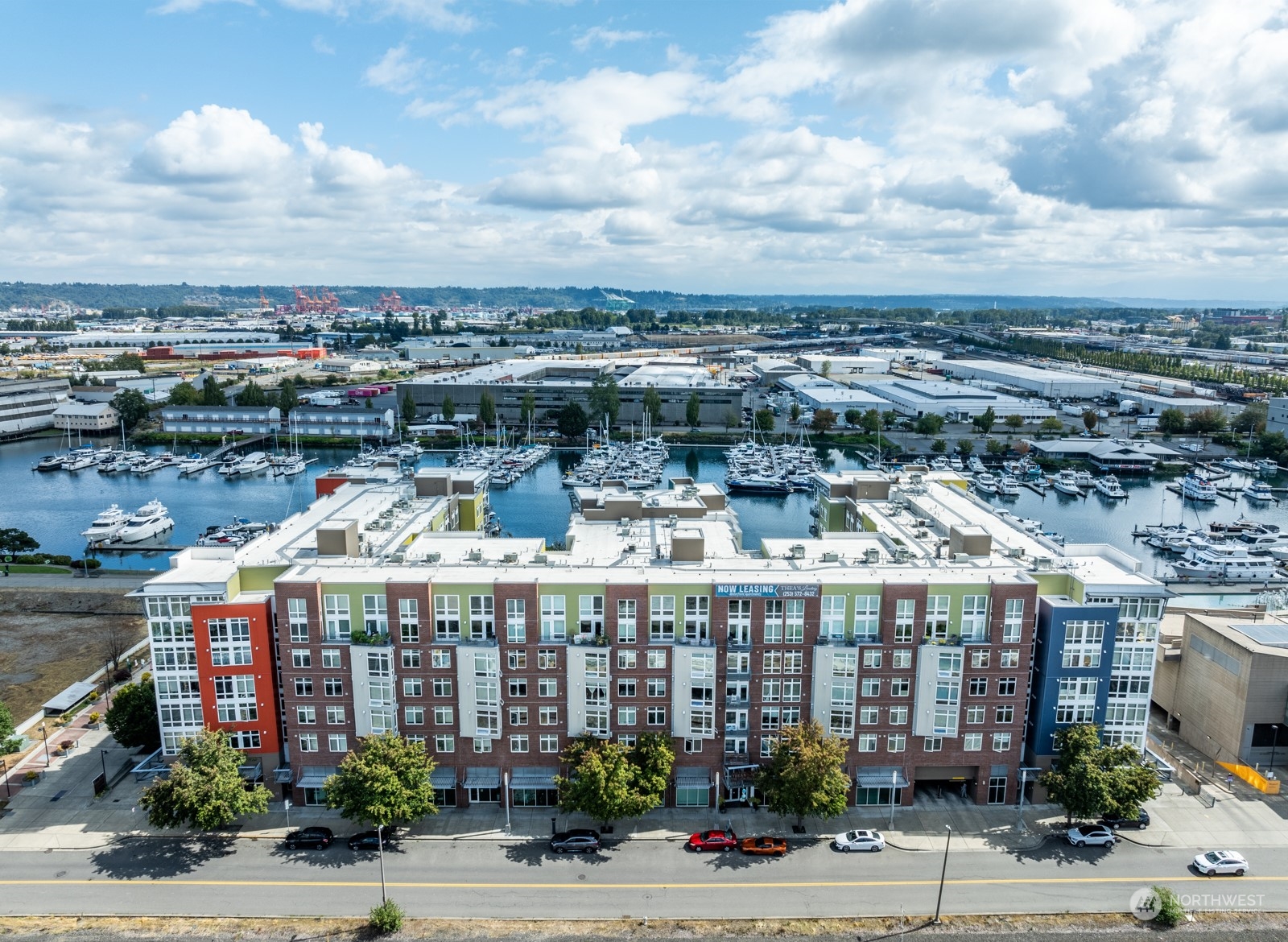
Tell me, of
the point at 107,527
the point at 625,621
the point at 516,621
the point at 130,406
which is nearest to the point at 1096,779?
the point at 625,621

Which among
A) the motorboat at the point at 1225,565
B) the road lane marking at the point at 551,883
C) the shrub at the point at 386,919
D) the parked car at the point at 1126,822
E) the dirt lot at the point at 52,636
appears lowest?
the motorboat at the point at 1225,565

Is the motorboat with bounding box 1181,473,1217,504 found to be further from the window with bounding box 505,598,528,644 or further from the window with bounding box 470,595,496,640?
the window with bounding box 470,595,496,640

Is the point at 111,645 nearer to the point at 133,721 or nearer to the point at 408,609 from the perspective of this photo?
the point at 133,721

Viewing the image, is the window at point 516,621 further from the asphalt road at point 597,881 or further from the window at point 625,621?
the asphalt road at point 597,881

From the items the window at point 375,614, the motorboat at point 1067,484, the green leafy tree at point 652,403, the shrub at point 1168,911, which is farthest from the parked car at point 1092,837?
the green leafy tree at point 652,403

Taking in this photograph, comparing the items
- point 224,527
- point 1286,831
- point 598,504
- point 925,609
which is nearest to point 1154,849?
point 1286,831

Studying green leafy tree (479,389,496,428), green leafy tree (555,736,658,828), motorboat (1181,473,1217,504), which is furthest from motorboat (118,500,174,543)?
motorboat (1181,473,1217,504)

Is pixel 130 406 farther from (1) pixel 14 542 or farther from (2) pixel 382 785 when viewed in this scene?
(2) pixel 382 785
